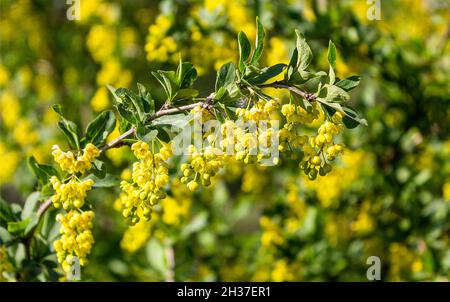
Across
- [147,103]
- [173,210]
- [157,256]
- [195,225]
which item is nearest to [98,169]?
[147,103]

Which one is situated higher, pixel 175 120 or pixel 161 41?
pixel 161 41

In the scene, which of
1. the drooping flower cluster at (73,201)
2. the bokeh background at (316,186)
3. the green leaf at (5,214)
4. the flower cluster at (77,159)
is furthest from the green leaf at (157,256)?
the flower cluster at (77,159)

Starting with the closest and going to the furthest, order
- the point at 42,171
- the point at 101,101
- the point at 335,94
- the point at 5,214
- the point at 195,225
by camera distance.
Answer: the point at 335,94
the point at 42,171
the point at 5,214
the point at 195,225
the point at 101,101

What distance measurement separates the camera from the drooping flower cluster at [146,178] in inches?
48.9

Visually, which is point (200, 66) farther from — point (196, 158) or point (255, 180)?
point (196, 158)

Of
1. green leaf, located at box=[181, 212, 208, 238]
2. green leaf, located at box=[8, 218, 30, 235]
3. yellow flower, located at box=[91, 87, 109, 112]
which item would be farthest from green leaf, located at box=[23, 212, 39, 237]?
yellow flower, located at box=[91, 87, 109, 112]

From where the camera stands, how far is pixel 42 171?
146 centimetres

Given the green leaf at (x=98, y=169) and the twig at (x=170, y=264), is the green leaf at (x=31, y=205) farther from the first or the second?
the twig at (x=170, y=264)

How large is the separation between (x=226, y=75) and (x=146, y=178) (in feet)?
0.88

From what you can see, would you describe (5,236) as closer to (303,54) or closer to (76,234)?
(76,234)

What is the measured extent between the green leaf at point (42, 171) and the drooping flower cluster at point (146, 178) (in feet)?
0.79

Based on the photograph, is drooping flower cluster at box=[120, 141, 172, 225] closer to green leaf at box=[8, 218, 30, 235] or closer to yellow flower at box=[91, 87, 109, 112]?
green leaf at box=[8, 218, 30, 235]

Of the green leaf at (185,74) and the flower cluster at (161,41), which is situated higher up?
the flower cluster at (161,41)
